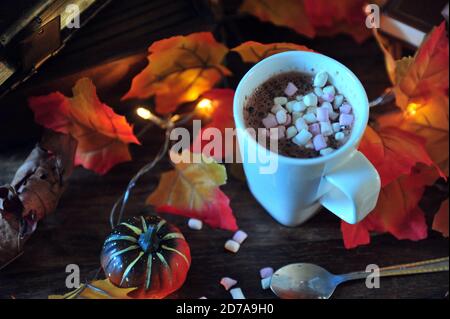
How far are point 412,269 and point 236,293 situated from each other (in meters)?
0.19

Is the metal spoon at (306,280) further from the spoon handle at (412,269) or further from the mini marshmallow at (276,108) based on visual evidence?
the mini marshmallow at (276,108)

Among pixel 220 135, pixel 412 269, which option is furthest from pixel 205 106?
pixel 412 269

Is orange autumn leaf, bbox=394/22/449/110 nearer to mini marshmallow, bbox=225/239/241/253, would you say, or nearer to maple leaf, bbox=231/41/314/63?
maple leaf, bbox=231/41/314/63

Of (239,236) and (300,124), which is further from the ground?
(300,124)

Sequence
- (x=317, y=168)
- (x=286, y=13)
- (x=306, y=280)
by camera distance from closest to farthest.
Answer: (x=317, y=168)
(x=306, y=280)
(x=286, y=13)

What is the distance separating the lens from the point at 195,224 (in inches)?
27.5

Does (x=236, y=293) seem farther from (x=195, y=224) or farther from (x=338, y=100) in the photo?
(x=338, y=100)

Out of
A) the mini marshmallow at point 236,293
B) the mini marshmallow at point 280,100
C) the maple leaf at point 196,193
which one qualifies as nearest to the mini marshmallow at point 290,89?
the mini marshmallow at point 280,100

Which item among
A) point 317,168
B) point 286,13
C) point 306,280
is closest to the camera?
point 317,168

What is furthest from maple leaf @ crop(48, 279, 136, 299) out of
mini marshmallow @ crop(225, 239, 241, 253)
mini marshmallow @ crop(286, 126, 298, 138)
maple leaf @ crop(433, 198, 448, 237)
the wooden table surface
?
maple leaf @ crop(433, 198, 448, 237)

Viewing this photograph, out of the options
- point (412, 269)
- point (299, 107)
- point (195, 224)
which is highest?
point (299, 107)

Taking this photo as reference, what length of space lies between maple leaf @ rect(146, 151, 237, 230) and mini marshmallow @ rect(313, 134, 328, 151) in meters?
0.13

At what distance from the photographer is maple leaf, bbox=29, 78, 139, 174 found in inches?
25.6
